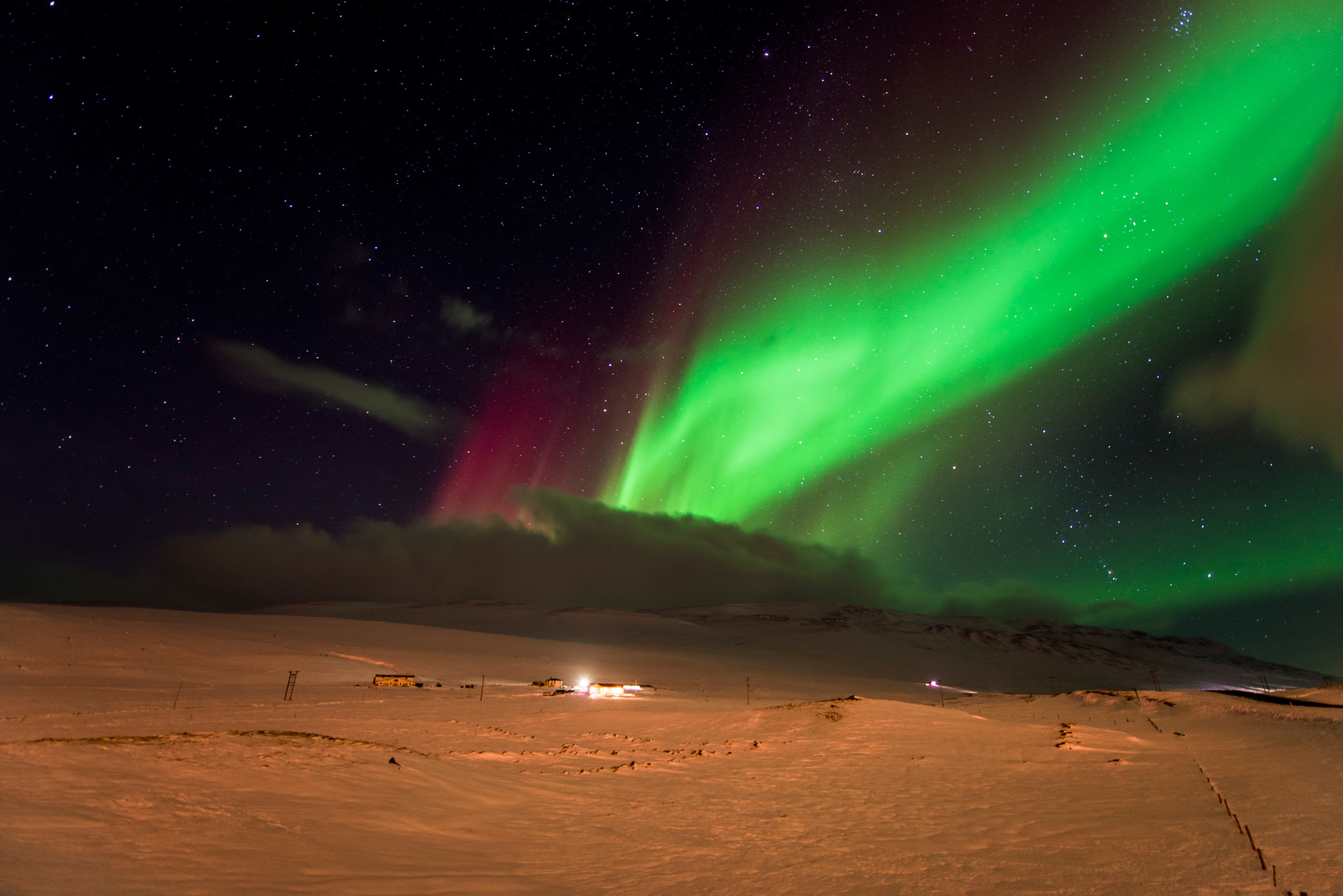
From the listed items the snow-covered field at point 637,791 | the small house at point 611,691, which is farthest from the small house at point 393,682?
the small house at point 611,691

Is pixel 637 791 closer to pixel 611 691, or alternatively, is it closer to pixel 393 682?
pixel 611 691

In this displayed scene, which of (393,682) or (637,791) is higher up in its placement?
(637,791)

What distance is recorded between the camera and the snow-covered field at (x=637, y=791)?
635 centimetres

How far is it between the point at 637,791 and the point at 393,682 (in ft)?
72.6

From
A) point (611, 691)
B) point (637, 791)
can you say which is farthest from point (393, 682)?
point (637, 791)

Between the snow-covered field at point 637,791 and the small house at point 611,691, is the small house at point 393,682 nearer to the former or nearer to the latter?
the snow-covered field at point 637,791

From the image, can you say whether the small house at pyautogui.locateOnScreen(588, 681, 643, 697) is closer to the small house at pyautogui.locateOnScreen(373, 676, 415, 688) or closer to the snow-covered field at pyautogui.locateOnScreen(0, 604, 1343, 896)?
the snow-covered field at pyautogui.locateOnScreen(0, 604, 1343, 896)

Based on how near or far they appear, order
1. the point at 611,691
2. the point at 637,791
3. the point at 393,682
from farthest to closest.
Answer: the point at 611,691
the point at 393,682
the point at 637,791

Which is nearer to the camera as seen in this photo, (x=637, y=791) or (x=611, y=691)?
(x=637, y=791)

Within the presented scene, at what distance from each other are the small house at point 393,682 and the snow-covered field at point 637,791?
1.21 m

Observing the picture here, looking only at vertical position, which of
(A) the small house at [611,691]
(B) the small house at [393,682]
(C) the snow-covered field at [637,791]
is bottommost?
(A) the small house at [611,691]

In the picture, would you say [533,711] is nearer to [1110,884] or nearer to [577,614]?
[1110,884]

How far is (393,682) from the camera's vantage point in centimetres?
2909

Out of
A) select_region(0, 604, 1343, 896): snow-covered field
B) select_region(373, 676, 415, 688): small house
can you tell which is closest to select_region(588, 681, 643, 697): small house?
select_region(0, 604, 1343, 896): snow-covered field
